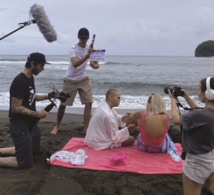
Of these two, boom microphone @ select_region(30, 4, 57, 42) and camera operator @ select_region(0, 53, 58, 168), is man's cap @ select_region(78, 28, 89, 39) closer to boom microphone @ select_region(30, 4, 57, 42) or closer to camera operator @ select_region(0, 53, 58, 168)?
camera operator @ select_region(0, 53, 58, 168)

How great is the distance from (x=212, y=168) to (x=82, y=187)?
1497 millimetres

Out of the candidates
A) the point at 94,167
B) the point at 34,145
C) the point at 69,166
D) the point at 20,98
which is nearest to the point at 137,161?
Answer: the point at 94,167

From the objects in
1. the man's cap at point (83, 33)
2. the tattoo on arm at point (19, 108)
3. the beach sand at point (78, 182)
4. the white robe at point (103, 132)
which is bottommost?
the beach sand at point (78, 182)

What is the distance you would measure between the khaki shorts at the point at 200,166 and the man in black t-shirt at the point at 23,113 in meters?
2.13

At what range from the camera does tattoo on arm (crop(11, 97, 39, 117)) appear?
168 inches

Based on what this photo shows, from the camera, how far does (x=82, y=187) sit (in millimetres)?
3697

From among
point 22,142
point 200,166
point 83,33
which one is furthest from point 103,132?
point 200,166

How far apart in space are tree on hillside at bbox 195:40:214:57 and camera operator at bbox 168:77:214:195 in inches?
3139

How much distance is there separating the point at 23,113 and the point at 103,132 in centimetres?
141

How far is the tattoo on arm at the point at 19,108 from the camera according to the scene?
426 centimetres

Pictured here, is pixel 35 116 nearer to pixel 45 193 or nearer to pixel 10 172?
pixel 10 172

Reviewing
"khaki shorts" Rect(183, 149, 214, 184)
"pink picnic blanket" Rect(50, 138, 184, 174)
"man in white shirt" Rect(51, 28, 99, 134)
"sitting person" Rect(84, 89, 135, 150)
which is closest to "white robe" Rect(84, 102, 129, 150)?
"sitting person" Rect(84, 89, 135, 150)

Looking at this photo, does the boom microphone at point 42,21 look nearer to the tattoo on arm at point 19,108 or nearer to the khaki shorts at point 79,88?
the tattoo on arm at point 19,108

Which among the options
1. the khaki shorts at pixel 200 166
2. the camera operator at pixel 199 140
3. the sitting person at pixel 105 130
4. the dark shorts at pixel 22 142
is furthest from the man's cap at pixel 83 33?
the khaki shorts at pixel 200 166
